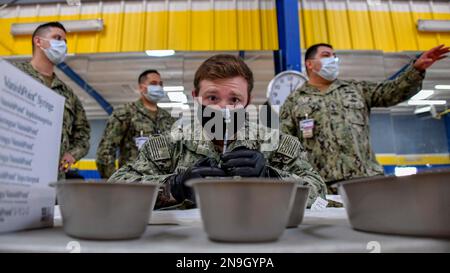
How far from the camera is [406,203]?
37cm

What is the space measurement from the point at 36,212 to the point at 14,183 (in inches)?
2.8

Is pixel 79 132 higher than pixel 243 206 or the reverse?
higher

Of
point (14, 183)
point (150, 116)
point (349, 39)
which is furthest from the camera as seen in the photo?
point (349, 39)

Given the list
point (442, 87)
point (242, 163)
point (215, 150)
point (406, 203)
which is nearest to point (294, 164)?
point (215, 150)

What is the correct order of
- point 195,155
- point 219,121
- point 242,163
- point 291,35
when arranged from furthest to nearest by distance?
point 291,35
point 195,155
point 219,121
point 242,163

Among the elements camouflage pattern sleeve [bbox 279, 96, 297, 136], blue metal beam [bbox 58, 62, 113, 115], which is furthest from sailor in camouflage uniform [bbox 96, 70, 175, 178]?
blue metal beam [bbox 58, 62, 113, 115]

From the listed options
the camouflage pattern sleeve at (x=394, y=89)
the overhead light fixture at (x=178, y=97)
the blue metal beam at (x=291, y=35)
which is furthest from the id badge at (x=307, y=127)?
the overhead light fixture at (x=178, y=97)

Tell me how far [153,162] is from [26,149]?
0.57 m

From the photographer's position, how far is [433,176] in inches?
13.8

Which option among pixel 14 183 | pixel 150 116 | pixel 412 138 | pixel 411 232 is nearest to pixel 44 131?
pixel 14 183

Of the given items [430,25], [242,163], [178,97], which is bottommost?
[242,163]

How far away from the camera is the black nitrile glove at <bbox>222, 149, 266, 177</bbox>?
652 millimetres

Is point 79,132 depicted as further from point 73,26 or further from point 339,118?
point 73,26

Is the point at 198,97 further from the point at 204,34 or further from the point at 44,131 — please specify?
the point at 204,34
